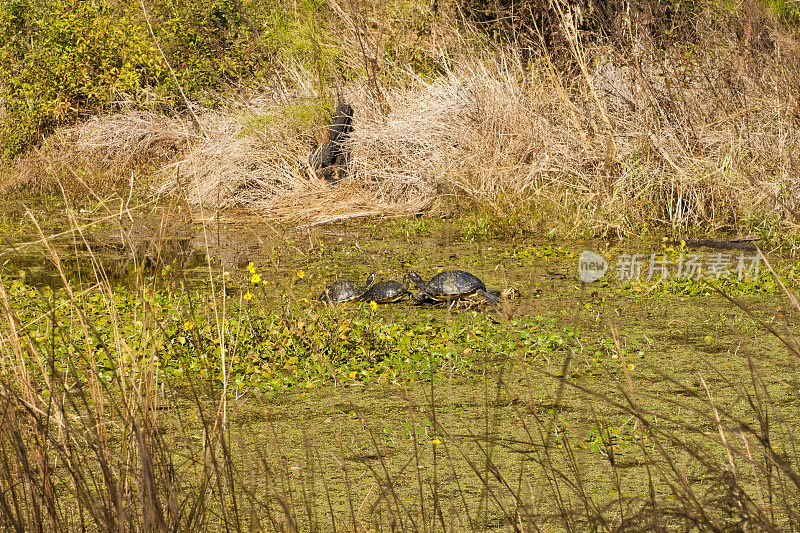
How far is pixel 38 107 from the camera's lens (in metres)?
14.6

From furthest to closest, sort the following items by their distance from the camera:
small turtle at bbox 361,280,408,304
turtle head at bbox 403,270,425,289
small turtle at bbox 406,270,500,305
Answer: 1. turtle head at bbox 403,270,425,289
2. small turtle at bbox 361,280,408,304
3. small turtle at bbox 406,270,500,305

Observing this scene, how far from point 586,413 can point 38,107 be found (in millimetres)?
12361

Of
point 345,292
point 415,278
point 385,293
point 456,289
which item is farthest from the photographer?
point 415,278

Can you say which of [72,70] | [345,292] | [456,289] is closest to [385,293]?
[345,292]

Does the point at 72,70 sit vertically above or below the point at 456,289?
above

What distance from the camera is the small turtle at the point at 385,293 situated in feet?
22.6

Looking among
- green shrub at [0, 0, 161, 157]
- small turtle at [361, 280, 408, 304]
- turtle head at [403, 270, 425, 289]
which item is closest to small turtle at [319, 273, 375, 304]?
small turtle at [361, 280, 408, 304]

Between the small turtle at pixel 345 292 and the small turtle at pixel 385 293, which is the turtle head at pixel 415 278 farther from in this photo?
the small turtle at pixel 345 292

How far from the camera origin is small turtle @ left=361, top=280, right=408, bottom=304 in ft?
22.6

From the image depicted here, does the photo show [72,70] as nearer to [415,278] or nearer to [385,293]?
[415,278]

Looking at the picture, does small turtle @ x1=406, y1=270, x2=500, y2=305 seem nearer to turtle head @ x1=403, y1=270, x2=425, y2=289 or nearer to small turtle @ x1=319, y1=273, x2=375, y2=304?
turtle head @ x1=403, y1=270, x2=425, y2=289

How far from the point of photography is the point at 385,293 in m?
6.88

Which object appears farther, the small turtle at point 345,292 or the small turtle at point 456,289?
the small turtle at point 345,292

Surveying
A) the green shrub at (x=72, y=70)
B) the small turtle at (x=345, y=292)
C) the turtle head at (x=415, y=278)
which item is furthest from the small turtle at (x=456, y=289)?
the green shrub at (x=72, y=70)
